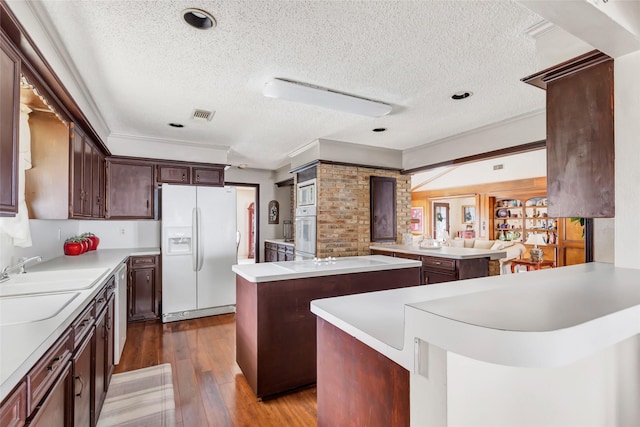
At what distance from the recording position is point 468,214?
33.8ft

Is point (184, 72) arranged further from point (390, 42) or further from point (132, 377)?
point (132, 377)

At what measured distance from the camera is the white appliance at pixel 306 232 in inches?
178

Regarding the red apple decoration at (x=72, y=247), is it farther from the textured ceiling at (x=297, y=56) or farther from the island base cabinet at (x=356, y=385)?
the island base cabinet at (x=356, y=385)

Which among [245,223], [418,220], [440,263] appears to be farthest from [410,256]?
[418,220]

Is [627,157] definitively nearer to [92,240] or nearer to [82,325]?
[82,325]

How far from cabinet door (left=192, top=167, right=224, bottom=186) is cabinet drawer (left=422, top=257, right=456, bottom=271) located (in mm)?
3137

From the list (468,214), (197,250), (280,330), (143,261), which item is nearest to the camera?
(280,330)

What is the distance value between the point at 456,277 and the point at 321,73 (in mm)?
2793

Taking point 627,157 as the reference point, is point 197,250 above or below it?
below

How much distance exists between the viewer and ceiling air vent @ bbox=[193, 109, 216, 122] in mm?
3260

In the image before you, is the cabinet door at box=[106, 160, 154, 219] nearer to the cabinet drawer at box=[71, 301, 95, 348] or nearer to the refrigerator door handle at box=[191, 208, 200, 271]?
the refrigerator door handle at box=[191, 208, 200, 271]

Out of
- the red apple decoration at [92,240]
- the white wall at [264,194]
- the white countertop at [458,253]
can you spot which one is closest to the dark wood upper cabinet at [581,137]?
the white countertop at [458,253]

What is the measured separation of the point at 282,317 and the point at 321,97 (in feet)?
6.15

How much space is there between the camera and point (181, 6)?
1.66 metres
